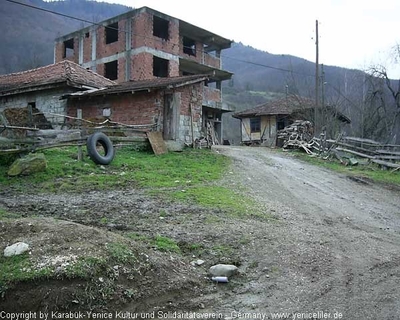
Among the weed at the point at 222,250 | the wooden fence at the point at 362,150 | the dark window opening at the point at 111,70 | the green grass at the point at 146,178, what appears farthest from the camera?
the dark window opening at the point at 111,70

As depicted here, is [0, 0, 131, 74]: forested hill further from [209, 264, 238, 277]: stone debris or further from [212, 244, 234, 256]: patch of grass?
[209, 264, 238, 277]: stone debris

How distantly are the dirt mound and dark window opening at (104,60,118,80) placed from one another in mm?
26488

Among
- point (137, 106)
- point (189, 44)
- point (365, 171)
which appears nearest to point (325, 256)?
point (365, 171)

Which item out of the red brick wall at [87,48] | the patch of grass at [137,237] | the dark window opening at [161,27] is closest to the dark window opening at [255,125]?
the dark window opening at [161,27]

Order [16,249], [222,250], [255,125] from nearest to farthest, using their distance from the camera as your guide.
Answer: [16,249] < [222,250] < [255,125]

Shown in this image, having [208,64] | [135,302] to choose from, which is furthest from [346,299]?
[208,64]

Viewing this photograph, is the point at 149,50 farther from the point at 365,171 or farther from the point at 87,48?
the point at 365,171

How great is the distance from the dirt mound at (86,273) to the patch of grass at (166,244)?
0.16 meters

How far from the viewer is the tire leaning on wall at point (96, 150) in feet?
36.3

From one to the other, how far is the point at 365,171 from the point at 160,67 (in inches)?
756

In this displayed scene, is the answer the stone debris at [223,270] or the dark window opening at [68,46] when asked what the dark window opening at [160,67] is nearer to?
the dark window opening at [68,46]

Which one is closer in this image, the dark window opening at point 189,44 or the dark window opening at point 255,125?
the dark window opening at point 255,125

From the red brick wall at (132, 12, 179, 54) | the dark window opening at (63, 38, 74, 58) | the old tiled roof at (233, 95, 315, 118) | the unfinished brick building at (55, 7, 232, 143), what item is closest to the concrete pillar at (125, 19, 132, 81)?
the unfinished brick building at (55, 7, 232, 143)

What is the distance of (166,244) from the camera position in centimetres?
519
